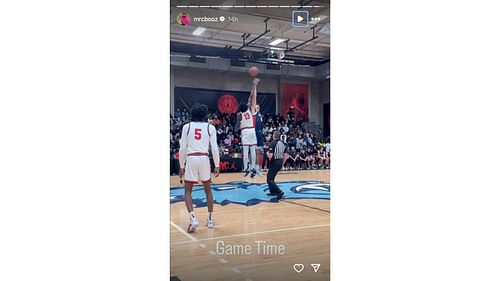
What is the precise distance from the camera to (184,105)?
227 centimetres

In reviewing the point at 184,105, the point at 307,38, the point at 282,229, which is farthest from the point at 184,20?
the point at 282,229

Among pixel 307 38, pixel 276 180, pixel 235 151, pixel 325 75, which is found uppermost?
pixel 307 38

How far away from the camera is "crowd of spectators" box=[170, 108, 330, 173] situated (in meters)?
2.25

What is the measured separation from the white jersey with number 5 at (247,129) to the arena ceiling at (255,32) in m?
0.33

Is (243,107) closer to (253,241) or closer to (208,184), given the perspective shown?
(208,184)

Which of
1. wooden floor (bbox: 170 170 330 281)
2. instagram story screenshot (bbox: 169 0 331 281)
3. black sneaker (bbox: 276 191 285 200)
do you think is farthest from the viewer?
black sneaker (bbox: 276 191 285 200)

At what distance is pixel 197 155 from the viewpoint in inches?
94.3

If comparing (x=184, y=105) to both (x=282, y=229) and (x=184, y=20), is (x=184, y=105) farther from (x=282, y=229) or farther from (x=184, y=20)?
(x=282, y=229)

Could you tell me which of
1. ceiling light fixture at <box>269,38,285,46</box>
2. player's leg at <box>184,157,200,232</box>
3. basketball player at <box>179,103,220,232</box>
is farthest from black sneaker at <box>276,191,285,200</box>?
ceiling light fixture at <box>269,38,285,46</box>

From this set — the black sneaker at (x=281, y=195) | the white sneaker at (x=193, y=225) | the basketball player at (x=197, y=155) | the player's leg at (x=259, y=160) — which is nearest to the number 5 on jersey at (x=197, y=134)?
the basketball player at (x=197, y=155)

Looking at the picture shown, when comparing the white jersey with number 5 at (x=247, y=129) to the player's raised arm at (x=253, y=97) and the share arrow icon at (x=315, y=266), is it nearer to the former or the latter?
the player's raised arm at (x=253, y=97)

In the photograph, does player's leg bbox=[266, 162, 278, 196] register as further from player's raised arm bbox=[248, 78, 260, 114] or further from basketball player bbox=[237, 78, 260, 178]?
player's raised arm bbox=[248, 78, 260, 114]

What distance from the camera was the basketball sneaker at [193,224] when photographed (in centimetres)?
221
